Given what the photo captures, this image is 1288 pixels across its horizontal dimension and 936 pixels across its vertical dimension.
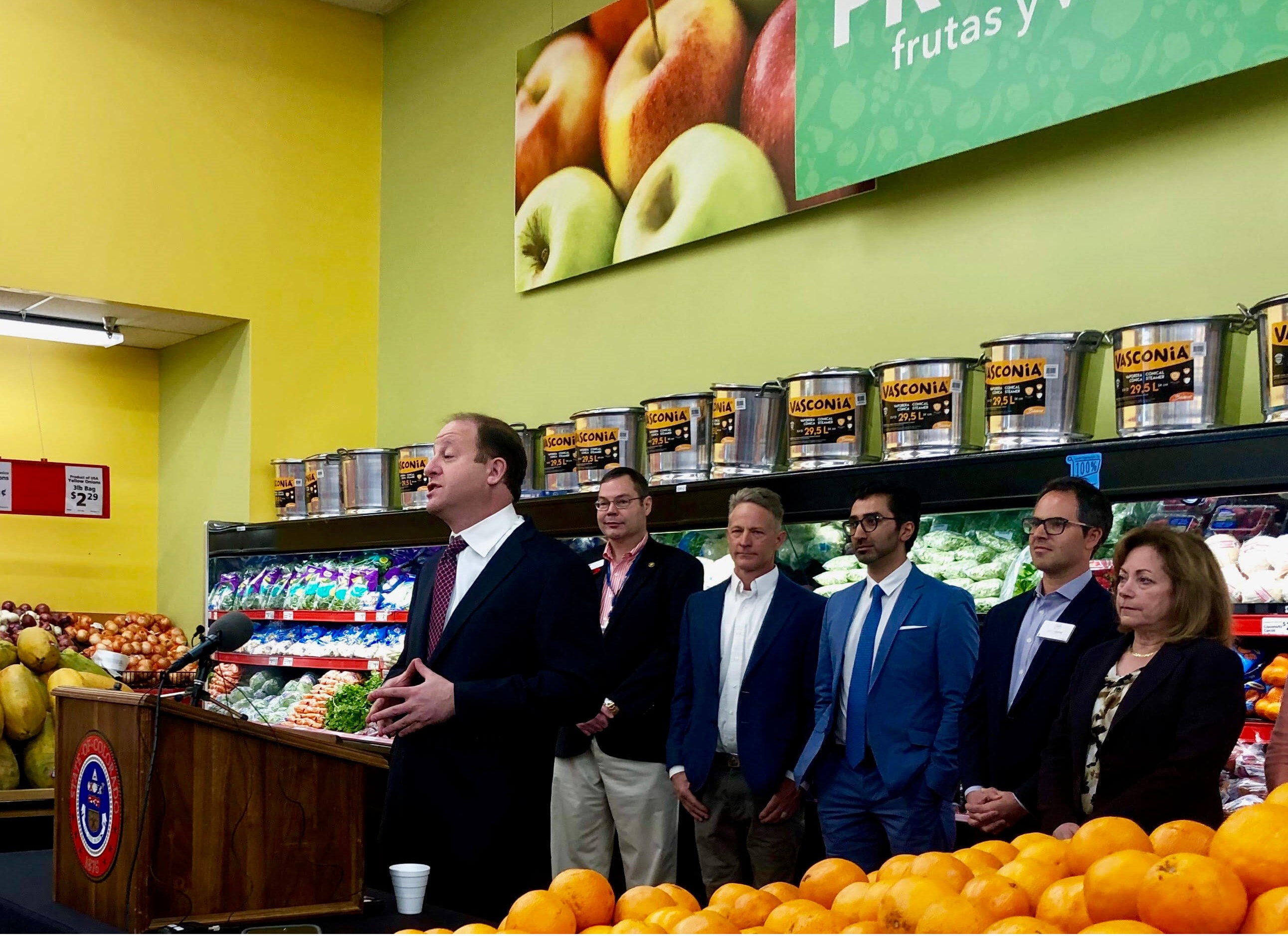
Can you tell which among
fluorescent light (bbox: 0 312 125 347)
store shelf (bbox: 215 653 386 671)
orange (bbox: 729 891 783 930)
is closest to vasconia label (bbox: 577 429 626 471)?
store shelf (bbox: 215 653 386 671)

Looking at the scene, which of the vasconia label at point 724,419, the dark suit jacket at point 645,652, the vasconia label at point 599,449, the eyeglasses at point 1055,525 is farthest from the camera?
the vasconia label at point 599,449

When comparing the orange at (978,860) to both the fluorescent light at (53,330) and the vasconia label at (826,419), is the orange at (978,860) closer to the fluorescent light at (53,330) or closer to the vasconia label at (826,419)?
the vasconia label at (826,419)

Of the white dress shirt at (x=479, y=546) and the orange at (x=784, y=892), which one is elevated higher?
the white dress shirt at (x=479, y=546)

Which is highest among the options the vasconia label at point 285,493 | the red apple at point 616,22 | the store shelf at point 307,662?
the red apple at point 616,22

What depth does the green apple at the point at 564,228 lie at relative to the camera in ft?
21.7

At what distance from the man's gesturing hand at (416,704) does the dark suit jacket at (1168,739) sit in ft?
4.74

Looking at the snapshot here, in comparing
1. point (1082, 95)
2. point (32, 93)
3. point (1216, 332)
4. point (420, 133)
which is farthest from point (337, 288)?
point (1216, 332)

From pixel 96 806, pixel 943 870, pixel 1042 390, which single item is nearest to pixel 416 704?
pixel 96 806

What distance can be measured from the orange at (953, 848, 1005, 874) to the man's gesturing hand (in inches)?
46.2

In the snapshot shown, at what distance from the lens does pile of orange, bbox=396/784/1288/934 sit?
1392mm

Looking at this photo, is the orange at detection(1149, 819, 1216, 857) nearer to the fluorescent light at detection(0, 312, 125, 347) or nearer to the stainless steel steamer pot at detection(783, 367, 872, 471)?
the stainless steel steamer pot at detection(783, 367, 872, 471)

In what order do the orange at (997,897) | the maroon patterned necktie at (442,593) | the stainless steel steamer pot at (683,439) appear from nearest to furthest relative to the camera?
the orange at (997,897) < the maroon patterned necktie at (442,593) < the stainless steel steamer pot at (683,439)

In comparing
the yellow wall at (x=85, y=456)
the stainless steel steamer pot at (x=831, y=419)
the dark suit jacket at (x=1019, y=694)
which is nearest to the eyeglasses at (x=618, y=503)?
the stainless steel steamer pot at (x=831, y=419)

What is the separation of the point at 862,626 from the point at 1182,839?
93.6 inches
